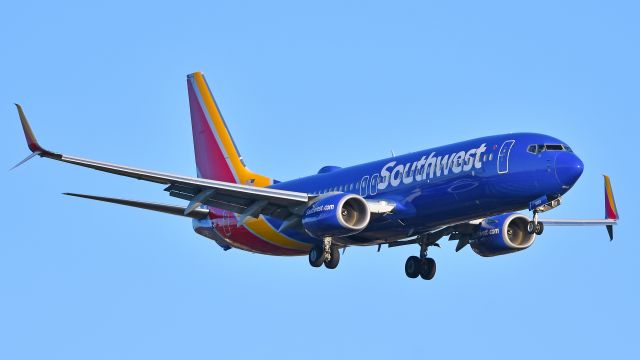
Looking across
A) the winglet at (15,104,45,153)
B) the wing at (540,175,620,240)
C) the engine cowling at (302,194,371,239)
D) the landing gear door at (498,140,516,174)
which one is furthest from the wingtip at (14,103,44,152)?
the wing at (540,175,620,240)

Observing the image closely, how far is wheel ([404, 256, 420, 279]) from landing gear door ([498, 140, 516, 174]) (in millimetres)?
9328

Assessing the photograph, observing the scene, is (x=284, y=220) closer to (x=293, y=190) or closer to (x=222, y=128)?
(x=293, y=190)

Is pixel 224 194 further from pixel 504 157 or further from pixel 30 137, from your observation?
pixel 504 157

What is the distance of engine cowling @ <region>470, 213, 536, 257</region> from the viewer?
57375 millimetres

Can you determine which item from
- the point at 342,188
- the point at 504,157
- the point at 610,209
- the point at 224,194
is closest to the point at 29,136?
the point at 224,194

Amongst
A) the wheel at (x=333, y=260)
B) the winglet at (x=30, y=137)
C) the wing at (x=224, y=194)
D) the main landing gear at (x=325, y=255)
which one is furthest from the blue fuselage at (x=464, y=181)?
the winglet at (x=30, y=137)

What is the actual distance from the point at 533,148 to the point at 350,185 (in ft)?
29.0

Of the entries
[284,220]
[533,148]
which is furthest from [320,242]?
[533,148]

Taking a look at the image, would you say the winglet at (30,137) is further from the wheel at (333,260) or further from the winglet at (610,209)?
the winglet at (610,209)

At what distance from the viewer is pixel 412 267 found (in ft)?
193

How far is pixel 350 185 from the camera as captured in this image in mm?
56219

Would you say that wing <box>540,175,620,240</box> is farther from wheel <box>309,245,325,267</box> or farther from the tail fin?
the tail fin

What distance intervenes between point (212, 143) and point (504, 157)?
19.3 metres

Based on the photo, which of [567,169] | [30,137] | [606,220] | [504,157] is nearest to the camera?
[30,137]
